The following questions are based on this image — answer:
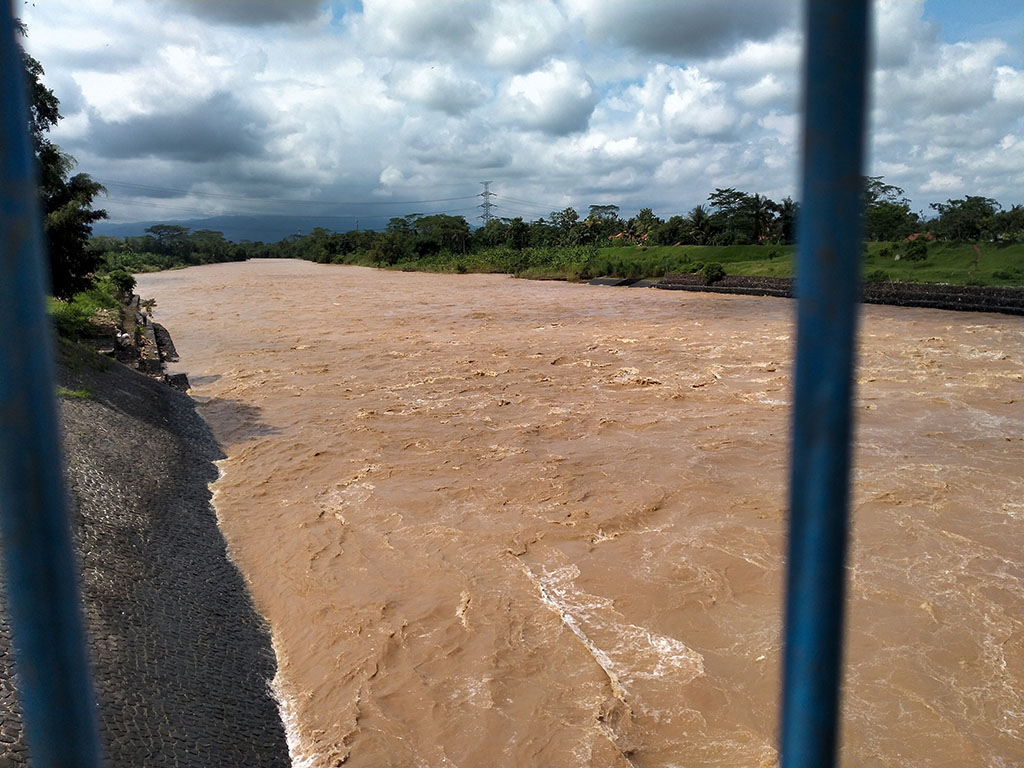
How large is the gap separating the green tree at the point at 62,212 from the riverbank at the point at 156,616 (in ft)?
10.8

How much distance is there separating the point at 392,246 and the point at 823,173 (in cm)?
6740

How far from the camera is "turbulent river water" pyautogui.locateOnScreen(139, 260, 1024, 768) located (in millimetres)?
4047

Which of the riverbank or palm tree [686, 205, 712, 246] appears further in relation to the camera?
palm tree [686, 205, 712, 246]

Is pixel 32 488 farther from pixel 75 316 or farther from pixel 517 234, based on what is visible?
pixel 517 234

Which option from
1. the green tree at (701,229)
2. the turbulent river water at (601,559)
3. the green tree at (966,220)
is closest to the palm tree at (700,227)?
the green tree at (701,229)

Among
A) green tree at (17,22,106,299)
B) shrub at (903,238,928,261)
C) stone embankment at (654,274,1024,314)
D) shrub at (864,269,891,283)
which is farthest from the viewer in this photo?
shrub at (903,238,928,261)

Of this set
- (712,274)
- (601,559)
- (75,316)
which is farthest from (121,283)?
(712,274)

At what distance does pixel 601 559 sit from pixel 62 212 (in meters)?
8.36

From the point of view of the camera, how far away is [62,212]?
9.73 m

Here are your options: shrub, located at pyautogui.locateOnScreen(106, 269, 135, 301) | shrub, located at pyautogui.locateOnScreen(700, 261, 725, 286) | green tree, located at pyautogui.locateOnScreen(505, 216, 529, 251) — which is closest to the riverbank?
shrub, located at pyautogui.locateOnScreen(106, 269, 135, 301)

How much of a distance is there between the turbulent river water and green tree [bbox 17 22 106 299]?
8.08ft

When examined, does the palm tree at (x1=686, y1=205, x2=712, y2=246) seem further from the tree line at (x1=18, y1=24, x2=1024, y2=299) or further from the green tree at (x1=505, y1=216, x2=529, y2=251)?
the green tree at (x1=505, y1=216, x2=529, y2=251)

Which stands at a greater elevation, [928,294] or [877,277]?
[877,277]

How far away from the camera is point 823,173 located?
535 millimetres
